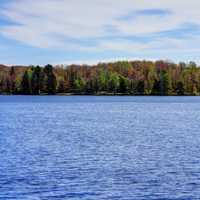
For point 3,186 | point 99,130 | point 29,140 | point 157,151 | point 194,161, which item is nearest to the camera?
point 3,186

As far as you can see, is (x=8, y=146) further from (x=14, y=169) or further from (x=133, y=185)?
(x=133, y=185)

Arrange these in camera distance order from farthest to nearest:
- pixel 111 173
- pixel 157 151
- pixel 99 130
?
pixel 99 130 < pixel 157 151 < pixel 111 173

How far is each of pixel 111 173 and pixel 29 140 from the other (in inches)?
743

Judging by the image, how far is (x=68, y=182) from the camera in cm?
Answer: 2761

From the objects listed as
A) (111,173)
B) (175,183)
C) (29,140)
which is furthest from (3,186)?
(29,140)

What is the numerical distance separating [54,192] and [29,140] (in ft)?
73.9

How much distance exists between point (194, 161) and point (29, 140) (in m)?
18.4

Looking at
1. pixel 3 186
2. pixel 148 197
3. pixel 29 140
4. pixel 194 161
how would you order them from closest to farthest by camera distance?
pixel 148 197 → pixel 3 186 → pixel 194 161 → pixel 29 140

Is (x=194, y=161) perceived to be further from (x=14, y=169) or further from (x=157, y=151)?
(x=14, y=169)

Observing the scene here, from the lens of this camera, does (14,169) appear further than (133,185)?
Yes

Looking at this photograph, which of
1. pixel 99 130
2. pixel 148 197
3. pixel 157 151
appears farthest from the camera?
pixel 99 130

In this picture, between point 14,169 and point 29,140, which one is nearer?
point 14,169

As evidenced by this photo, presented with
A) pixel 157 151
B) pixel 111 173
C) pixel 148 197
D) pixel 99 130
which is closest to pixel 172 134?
pixel 99 130

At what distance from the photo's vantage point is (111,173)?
30.1 meters
